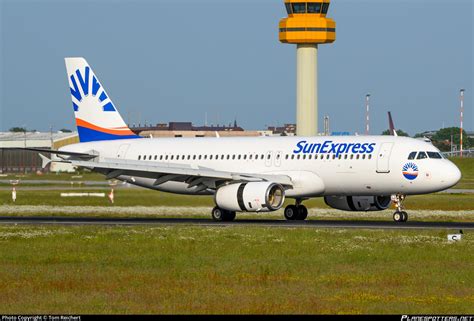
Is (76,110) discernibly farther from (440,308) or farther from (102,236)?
(440,308)

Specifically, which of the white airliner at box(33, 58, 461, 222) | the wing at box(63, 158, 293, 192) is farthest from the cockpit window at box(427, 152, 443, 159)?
the wing at box(63, 158, 293, 192)

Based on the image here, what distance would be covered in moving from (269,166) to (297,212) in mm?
2577

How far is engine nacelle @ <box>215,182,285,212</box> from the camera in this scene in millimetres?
46906

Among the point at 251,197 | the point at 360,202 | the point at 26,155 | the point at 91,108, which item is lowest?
the point at 360,202

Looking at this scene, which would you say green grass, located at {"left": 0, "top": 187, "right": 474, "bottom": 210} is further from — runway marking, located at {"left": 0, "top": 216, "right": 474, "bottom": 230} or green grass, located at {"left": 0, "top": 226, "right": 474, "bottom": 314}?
green grass, located at {"left": 0, "top": 226, "right": 474, "bottom": 314}

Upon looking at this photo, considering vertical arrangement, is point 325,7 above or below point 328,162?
above

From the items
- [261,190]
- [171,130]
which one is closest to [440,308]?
[261,190]

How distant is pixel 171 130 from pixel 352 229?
153m

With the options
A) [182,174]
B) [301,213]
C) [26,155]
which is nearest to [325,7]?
[26,155]

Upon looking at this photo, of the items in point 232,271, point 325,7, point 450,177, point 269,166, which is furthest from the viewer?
point 325,7

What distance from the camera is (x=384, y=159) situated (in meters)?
47.5

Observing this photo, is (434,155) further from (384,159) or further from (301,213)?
(301,213)

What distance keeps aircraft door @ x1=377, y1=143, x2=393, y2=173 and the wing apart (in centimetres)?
431

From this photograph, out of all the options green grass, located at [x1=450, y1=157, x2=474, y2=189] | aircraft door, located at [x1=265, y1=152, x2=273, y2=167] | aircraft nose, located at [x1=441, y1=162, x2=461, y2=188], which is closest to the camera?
aircraft nose, located at [x1=441, y1=162, x2=461, y2=188]
